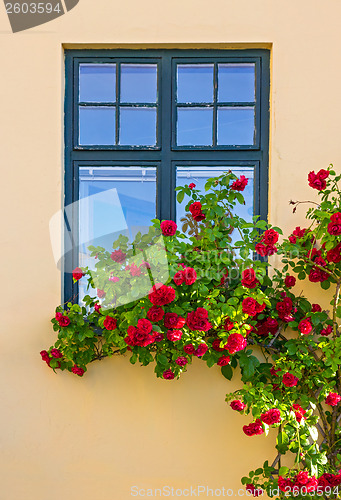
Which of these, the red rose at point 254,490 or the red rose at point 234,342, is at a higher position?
the red rose at point 234,342

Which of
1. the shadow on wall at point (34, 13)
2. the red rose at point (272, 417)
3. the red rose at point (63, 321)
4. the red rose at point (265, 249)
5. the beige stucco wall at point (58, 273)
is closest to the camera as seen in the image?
the red rose at point (272, 417)

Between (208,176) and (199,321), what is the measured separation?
3.20ft

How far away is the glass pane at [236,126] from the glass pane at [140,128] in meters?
0.41

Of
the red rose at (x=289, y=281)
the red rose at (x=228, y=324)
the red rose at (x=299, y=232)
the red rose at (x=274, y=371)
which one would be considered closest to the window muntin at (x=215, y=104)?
the red rose at (x=299, y=232)

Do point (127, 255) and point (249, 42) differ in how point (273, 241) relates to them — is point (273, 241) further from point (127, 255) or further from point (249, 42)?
point (249, 42)

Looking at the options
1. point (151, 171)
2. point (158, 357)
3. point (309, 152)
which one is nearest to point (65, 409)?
point (158, 357)

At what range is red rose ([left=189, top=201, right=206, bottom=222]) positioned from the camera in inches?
98.4

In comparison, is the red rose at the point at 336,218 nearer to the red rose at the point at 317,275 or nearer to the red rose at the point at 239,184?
the red rose at the point at 317,275

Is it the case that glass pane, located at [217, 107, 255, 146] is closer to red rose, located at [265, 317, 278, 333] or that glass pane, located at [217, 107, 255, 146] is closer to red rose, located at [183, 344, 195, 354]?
red rose, located at [265, 317, 278, 333]

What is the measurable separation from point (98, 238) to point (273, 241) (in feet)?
3.48

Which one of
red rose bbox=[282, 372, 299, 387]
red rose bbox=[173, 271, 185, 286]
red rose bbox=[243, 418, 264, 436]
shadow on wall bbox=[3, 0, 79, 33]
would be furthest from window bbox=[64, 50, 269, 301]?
red rose bbox=[243, 418, 264, 436]

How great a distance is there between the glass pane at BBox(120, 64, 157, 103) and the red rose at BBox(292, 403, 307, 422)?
1924 mm

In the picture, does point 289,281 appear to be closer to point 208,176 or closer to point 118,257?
point 208,176

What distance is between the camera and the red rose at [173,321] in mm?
2314
